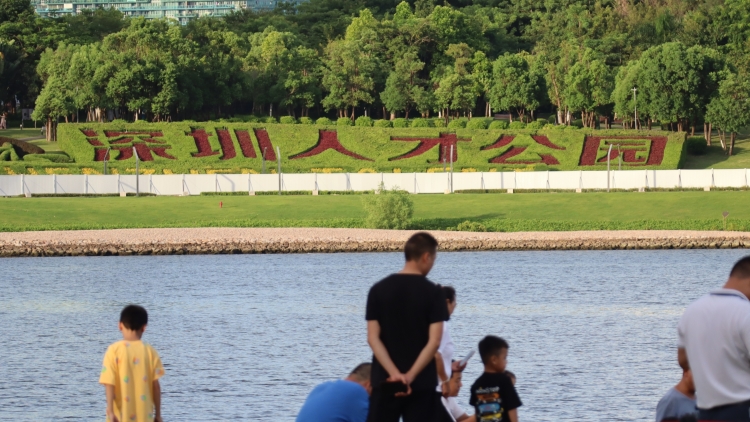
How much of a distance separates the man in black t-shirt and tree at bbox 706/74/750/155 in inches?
2524

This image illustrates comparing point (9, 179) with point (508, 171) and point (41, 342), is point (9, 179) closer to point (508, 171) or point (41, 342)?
point (508, 171)

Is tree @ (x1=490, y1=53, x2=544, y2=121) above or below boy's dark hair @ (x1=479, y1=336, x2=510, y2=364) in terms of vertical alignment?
above

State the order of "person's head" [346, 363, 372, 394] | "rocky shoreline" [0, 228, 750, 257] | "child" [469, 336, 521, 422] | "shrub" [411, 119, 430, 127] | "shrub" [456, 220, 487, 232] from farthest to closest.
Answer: "shrub" [411, 119, 430, 127], "shrub" [456, 220, 487, 232], "rocky shoreline" [0, 228, 750, 257], "child" [469, 336, 521, 422], "person's head" [346, 363, 372, 394]

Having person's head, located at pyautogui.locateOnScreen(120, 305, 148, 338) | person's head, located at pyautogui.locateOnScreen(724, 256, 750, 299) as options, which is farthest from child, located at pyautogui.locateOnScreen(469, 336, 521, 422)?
person's head, located at pyautogui.locateOnScreen(120, 305, 148, 338)

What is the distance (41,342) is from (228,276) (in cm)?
1314

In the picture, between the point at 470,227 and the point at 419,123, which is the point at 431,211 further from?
the point at 419,123

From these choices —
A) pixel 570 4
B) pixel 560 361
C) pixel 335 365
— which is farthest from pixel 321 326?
pixel 570 4

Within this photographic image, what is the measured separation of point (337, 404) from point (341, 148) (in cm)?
5962

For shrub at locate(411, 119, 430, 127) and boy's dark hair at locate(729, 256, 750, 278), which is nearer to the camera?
boy's dark hair at locate(729, 256, 750, 278)

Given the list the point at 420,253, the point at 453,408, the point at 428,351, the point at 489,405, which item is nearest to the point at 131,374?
the point at 428,351

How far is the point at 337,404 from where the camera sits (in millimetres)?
7965

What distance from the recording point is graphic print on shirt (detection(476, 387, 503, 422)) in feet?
29.2

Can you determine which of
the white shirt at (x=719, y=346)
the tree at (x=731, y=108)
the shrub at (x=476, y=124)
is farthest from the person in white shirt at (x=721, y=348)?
the shrub at (x=476, y=124)

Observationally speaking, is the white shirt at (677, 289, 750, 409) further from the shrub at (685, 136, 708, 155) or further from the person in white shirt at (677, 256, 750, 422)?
the shrub at (685, 136, 708, 155)
